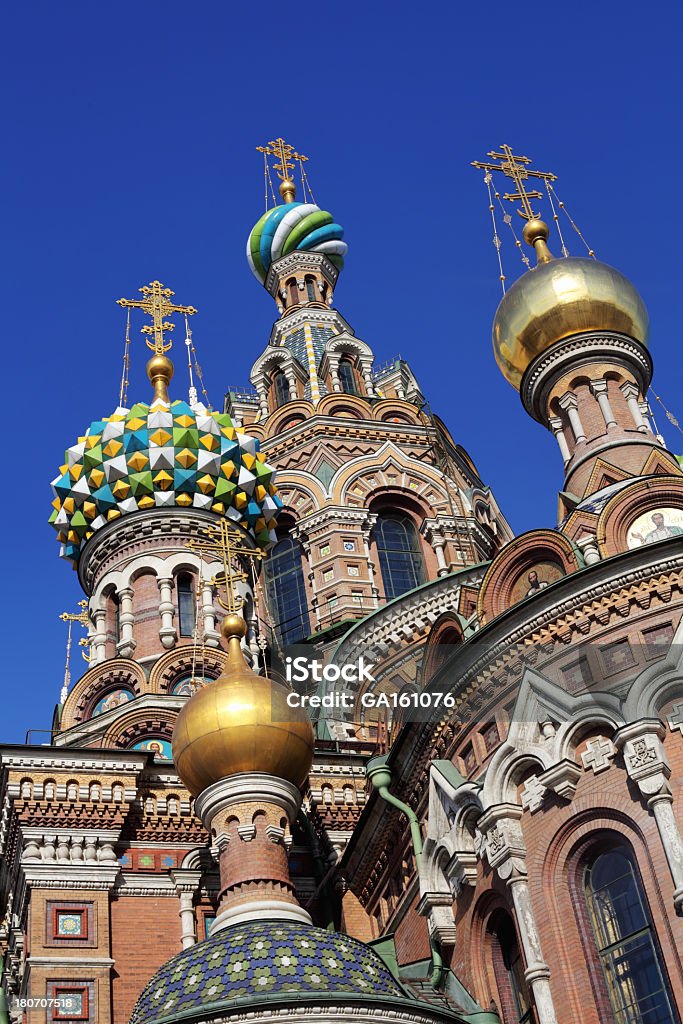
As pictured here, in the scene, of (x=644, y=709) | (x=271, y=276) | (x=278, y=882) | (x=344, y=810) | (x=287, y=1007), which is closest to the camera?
(x=287, y=1007)

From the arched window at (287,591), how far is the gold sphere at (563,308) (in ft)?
15.8

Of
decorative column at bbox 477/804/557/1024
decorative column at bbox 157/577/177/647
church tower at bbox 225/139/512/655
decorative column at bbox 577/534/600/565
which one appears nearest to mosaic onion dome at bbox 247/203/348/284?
church tower at bbox 225/139/512/655

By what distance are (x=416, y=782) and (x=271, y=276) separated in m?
14.7

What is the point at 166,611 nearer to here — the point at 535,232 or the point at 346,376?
the point at 535,232

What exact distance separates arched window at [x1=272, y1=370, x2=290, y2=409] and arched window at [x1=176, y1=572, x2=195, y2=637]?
620 cm

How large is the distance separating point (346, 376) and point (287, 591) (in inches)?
179

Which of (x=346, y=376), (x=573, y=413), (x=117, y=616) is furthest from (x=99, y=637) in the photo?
(x=346, y=376)

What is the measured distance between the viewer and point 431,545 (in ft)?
61.4

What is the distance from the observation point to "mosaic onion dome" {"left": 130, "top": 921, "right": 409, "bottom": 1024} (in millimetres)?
8320

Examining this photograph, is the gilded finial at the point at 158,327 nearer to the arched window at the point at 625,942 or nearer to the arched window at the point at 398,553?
the arched window at the point at 398,553

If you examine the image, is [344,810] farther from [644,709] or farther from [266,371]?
[266,371]

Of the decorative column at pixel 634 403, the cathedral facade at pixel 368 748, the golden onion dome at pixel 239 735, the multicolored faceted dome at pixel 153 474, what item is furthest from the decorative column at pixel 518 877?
the multicolored faceted dome at pixel 153 474

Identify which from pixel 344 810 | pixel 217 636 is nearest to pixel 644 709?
pixel 344 810

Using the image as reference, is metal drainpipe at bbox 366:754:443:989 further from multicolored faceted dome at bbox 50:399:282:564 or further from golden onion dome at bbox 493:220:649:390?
multicolored faceted dome at bbox 50:399:282:564
